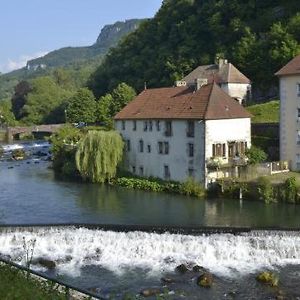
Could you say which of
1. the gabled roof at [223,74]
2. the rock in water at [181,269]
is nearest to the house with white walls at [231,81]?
the gabled roof at [223,74]

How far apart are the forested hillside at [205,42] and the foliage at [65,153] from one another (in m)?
29.9

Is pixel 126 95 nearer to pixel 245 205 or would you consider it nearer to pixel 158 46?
pixel 158 46

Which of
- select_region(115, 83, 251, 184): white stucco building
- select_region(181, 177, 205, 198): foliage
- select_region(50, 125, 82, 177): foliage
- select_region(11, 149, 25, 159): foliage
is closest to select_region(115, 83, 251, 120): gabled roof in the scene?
select_region(115, 83, 251, 184): white stucco building

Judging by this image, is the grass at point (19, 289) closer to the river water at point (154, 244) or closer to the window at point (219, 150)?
the river water at point (154, 244)

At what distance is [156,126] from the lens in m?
44.5

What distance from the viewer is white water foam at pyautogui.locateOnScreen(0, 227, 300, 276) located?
25.7 meters

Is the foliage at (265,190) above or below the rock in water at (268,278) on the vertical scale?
above

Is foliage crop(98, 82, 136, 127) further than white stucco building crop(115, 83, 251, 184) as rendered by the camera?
Yes

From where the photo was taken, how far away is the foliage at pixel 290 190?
35.5 meters

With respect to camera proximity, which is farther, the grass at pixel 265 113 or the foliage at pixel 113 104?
the foliage at pixel 113 104

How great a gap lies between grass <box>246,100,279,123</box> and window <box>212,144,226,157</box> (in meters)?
14.5

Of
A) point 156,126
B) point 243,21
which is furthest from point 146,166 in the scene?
point 243,21

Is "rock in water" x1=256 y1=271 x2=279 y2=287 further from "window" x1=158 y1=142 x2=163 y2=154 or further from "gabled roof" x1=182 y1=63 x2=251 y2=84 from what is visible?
"gabled roof" x1=182 y1=63 x2=251 y2=84

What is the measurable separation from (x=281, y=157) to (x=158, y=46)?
66914 millimetres
